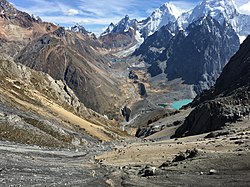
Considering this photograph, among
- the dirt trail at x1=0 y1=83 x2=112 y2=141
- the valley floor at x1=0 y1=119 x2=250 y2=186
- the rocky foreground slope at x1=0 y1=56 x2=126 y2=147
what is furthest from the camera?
the dirt trail at x1=0 y1=83 x2=112 y2=141

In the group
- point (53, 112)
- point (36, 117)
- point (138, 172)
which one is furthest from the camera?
point (53, 112)

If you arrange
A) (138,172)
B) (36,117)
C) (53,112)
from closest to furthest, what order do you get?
(138,172)
(36,117)
(53,112)

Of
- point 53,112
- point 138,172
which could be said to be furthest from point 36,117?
point 138,172

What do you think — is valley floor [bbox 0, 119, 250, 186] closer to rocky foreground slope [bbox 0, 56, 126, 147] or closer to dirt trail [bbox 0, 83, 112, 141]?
rocky foreground slope [bbox 0, 56, 126, 147]

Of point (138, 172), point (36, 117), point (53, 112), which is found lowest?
point (138, 172)

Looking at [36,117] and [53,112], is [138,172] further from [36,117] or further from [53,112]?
[53,112]

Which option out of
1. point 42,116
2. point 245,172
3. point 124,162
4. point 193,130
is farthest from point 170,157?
point 193,130

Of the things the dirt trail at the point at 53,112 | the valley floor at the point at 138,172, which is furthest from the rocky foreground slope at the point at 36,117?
the valley floor at the point at 138,172

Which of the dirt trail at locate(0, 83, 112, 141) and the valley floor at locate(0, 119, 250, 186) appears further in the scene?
the dirt trail at locate(0, 83, 112, 141)

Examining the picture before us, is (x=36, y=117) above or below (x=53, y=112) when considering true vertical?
below

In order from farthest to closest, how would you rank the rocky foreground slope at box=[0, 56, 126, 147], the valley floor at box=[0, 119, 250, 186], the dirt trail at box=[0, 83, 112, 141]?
the dirt trail at box=[0, 83, 112, 141], the rocky foreground slope at box=[0, 56, 126, 147], the valley floor at box=[0, 119, 250, 186]

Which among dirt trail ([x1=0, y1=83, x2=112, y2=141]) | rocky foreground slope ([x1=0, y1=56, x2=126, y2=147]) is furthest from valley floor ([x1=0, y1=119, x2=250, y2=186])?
dirt trail ([x1=0, y1=83, x2=112, y2=141])

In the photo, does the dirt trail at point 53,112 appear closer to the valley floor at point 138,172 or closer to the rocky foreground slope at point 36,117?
the rocky foreground slope at point 36,117
